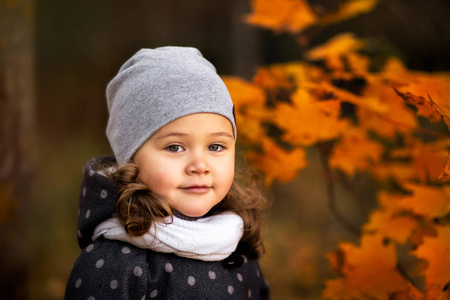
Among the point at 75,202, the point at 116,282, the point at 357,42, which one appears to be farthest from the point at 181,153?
the point at 75,202

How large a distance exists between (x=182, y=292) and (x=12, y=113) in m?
1.84

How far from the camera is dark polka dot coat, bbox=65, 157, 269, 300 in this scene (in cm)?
137

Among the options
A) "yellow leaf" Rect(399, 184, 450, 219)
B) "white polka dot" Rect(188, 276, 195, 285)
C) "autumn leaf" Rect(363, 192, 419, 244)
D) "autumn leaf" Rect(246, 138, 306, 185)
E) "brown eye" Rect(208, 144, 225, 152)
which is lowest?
"autumn leaf" Rect(363, 192, 419, 244)

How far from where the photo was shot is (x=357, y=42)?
8.25 feet

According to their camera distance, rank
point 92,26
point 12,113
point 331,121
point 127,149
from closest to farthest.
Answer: point 127,149, point 331,121, point 12,113, point 92,26

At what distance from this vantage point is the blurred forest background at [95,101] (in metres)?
2.72

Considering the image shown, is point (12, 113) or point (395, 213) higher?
point (395, 213)

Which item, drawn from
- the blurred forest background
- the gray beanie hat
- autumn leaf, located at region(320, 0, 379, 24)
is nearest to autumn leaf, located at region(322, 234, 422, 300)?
the blurred forest background

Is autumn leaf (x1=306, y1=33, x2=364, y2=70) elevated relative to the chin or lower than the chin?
elevated

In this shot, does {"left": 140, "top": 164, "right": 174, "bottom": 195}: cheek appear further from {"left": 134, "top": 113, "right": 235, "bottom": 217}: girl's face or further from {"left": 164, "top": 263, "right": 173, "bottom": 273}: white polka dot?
{"left": 164, "top": 263, "right": 173, "bottom": 273}: white polka dot

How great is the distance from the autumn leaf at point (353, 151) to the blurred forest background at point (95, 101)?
33 cm

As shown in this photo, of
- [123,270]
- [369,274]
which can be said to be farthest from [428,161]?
[123,270]

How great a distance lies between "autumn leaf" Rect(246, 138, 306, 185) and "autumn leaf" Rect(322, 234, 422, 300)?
443mm

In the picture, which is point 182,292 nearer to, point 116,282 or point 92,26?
point 116,282
